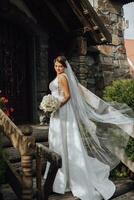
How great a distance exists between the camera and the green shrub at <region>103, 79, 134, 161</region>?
801 cm

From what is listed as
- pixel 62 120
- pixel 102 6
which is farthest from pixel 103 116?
pixel 102 6

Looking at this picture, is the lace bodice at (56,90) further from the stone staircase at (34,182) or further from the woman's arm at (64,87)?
the stone staircase at (34,182)

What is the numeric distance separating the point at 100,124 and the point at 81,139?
943mm

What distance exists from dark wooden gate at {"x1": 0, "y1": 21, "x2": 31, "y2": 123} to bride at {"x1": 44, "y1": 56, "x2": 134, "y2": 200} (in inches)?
106

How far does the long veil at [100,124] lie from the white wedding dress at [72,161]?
288 mm

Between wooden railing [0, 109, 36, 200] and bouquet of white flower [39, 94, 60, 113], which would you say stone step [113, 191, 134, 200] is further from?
wooden railing [0, 109, 36, 200]

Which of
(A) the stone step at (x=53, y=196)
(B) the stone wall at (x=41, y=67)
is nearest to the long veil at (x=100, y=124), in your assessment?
(A) the stone step at (x=53, y=196)

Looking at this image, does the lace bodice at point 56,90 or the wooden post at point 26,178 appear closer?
the wooden post at point 26,178

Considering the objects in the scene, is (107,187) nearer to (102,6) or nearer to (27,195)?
(27,195)

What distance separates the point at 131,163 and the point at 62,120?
1873 millimetres

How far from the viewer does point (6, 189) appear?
6426mm

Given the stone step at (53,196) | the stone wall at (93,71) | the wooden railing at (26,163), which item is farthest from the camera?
the stone wall at (93,71)

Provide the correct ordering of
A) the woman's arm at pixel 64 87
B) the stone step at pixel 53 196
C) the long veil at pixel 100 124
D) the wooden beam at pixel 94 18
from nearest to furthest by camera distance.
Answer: the stone step at pixel 53 196, the woman's arm at pixel 64 87, the long veil at pixel 100 124, the wooden beam at pixel 94 18

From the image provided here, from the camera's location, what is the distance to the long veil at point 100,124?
7199 mm
